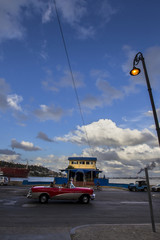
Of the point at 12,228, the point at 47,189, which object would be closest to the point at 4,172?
the point at 47,189

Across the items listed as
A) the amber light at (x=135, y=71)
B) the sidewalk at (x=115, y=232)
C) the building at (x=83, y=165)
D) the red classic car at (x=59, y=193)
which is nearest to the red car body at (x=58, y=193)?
the red classic car at (x=59, y=193)

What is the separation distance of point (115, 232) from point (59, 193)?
24.3ft

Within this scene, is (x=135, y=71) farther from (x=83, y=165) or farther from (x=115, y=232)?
(x=83, y=165)

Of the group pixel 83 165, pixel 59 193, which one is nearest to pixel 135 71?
pixel 59 193

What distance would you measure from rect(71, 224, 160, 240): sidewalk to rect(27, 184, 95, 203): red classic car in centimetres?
648

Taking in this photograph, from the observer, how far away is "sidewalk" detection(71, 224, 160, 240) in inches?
199

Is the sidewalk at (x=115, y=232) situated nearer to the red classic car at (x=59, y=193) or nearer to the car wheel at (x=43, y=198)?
the red classic car at (x=59, y=193)

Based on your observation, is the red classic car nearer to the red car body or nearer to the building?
the red car body

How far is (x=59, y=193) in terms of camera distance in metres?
12.3

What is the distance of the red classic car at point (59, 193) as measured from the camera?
→ 12023mm

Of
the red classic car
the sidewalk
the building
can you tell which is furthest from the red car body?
the building

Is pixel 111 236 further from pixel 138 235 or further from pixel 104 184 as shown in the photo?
pixel 104 184

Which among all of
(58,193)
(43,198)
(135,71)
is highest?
(135,71)

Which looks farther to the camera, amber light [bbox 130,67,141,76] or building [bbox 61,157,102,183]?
building [bbox 61,157,102,183]
